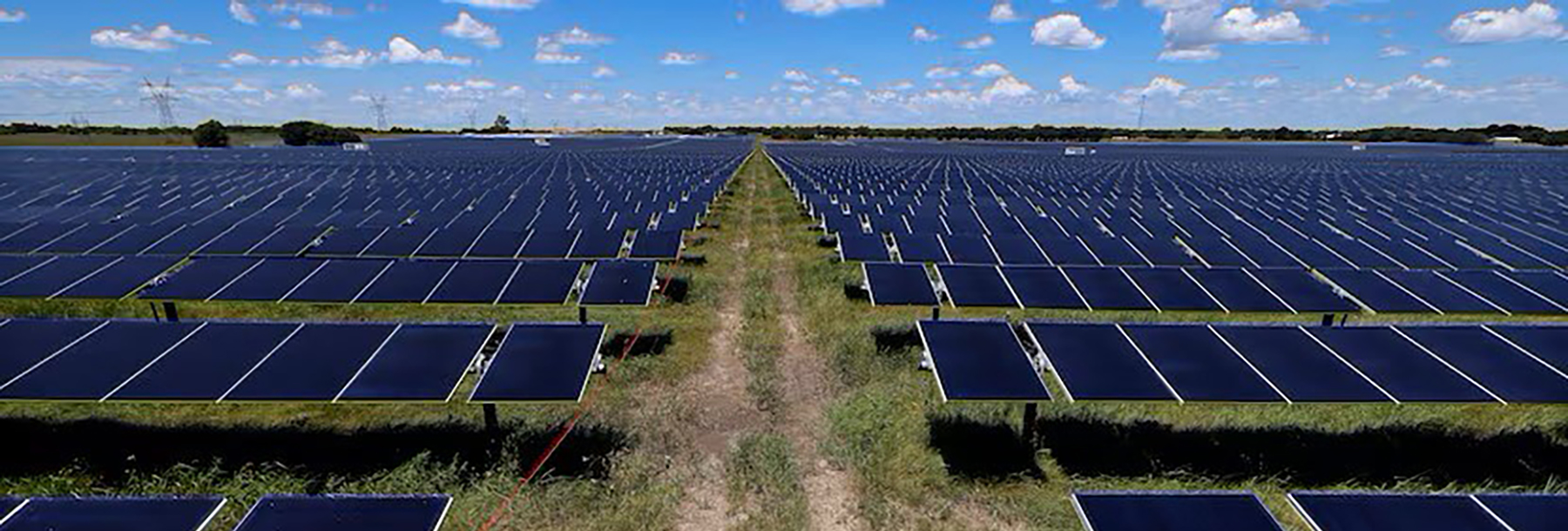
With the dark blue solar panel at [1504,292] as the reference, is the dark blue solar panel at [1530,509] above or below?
below

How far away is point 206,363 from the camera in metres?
9.09

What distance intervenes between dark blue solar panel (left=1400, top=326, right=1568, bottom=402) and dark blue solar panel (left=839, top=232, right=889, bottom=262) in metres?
11.7

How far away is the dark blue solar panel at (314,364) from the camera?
27.7 feet

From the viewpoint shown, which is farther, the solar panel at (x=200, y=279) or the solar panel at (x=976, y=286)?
the solar panel at (x=976, y=286)

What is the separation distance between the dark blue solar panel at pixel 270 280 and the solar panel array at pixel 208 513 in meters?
8.76

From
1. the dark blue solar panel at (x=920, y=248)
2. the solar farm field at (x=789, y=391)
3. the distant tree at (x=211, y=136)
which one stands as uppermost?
the distant tree at (x=211, y=136)

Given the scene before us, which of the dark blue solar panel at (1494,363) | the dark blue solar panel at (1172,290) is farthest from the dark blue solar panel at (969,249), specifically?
the dark blue solar panel at (1494,363)

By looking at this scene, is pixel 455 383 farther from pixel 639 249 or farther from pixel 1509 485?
pixel 1509 485

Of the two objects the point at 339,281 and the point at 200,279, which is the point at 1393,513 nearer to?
the point at 339,281

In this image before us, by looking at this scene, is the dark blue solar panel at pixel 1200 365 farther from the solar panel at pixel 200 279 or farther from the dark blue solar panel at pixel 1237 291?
the solar panel at pixel 200 279

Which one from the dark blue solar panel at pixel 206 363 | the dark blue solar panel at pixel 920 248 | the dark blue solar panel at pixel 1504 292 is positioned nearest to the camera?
the dark blue solar panel at pixel 206 363

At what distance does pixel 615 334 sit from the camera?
48.3 feet

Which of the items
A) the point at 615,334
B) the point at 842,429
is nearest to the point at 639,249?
the point at 615,334

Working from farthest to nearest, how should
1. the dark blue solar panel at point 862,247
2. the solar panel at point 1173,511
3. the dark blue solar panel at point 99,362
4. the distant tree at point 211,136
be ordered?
the distant tree at point 211,136 → the dark blue solar panel at point 862,247 → the dark blue solar panel at point 99,362 → the solar panel at point 1173,511
